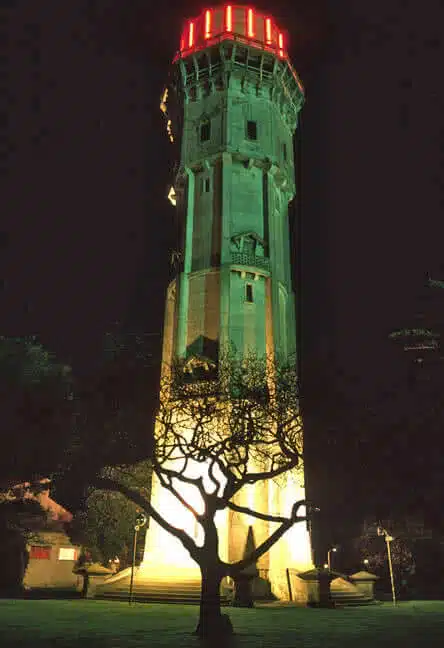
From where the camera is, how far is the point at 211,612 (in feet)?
58.1

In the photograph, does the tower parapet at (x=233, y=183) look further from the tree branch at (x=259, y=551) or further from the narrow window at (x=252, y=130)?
the tree branch at (x=259, y=551)

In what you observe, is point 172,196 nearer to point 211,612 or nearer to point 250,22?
point 250,22

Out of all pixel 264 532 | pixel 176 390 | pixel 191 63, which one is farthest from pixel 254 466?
pixel 191 63

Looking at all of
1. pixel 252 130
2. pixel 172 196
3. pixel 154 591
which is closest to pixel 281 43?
pixel 252 130

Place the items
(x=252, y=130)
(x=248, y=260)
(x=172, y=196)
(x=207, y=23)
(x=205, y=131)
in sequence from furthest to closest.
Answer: (x=172, y=196) → (x=207, y=23) → (x=205, y=131) → (x=252, y=130) → (x=248, y=260)

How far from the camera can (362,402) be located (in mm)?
30469

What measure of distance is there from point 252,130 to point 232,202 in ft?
24.9

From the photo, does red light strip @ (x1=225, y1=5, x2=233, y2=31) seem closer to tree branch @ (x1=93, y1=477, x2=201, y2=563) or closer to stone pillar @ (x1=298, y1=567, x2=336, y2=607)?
tree branch @ (x1=93, y1=477, x2=201, y2=563)

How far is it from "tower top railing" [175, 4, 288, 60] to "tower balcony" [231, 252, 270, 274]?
65.1ft

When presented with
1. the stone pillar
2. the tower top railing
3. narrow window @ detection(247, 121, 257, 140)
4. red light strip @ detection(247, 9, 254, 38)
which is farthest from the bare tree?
red light strip @ detection(247, 9, 254, 38)

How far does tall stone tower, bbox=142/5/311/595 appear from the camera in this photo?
40.6 m

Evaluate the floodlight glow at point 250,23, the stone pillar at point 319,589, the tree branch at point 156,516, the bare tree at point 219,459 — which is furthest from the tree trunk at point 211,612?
the floodlight glow at point 250,23

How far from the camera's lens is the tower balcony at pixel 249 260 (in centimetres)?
4275

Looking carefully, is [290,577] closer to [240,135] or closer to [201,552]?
[201,552]
